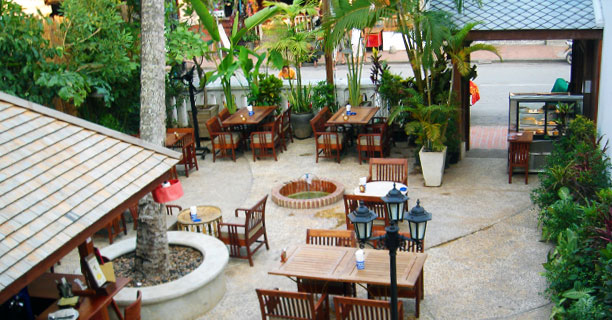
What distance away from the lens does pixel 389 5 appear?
13359 mm

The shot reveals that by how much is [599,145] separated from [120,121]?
416 inches

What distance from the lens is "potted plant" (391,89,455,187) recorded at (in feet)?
44.2

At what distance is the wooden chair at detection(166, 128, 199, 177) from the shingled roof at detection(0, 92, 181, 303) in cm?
697

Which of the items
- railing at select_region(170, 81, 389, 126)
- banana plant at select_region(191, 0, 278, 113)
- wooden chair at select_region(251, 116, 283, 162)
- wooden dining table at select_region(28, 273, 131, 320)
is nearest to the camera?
wooden dining table at select_region(28, 273, 131, 320)

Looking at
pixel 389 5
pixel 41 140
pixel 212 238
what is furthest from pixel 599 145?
pixel 41 140

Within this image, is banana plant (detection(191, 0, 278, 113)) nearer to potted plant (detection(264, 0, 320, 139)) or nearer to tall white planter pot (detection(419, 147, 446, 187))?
potted plant (detection(264, 0, 320, 139))

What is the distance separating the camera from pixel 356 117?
15508 millimetres

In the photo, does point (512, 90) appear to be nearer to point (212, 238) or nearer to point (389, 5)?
point (389, 5)

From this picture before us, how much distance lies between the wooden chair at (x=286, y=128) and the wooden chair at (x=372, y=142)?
2212 millimetres

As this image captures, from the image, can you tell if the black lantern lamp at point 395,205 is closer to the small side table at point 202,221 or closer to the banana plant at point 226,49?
the small side table at point 202,221

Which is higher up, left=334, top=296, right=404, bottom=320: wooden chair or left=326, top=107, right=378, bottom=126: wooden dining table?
left=326, top=107, right=378, bottom=126: wooden dining table

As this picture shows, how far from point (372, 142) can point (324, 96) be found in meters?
2.77

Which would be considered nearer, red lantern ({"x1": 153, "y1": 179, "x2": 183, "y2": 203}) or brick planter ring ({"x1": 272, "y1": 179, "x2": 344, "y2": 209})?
red lantern ({"x1": 153, "y1": 179, "x2": 183, "y2": 203})

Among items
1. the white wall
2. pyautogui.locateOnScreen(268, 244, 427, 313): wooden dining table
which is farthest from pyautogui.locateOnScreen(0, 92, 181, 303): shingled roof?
the white wall
